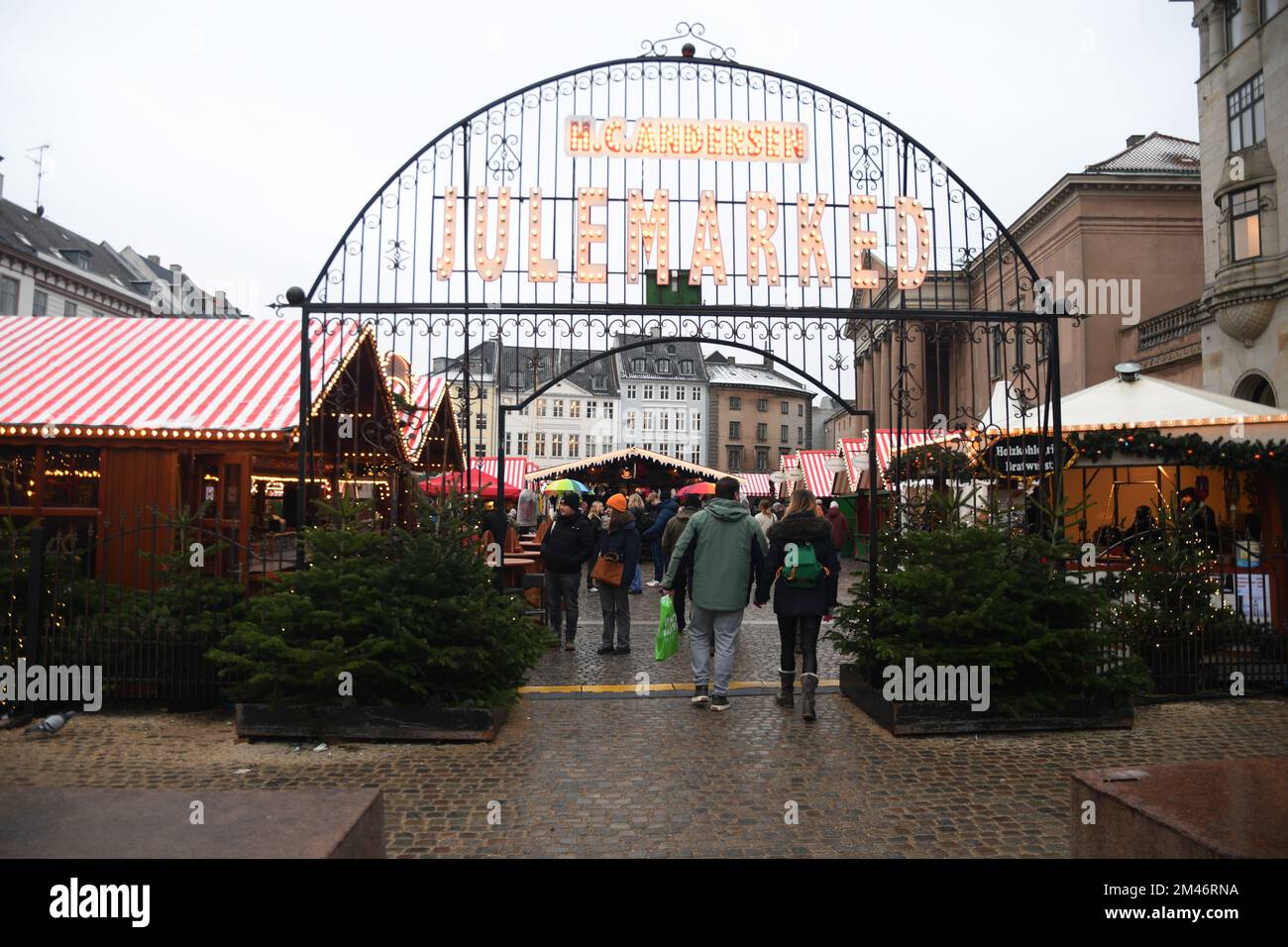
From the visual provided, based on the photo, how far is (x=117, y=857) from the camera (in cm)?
270

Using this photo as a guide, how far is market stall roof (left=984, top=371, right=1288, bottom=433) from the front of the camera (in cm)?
1080

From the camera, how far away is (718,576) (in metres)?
7.79

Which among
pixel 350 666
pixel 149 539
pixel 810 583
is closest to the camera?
pixel 350 666

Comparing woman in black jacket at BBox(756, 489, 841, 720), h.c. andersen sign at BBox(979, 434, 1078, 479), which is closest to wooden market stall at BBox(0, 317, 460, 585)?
woman in black jacket at BBox(756, 489, 841, 720)

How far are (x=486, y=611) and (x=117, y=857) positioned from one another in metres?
4.41

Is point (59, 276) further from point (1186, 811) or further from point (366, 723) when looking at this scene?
point (1186, 811)

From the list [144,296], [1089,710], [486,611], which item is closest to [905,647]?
[1089,710]

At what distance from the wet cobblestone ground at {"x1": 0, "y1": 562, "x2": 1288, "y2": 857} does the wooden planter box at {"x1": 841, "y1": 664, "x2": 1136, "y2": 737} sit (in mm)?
98

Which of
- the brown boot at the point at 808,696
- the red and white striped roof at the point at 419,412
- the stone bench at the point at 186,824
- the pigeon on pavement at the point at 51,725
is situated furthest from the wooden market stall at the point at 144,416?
the stone bench at the point at 186,824

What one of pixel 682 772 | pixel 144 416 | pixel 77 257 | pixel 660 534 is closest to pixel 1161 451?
pixel 682 772

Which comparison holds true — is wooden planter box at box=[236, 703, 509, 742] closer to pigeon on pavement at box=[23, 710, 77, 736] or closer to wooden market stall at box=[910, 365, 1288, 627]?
pigeon on pavement at box=[23, 710, 77, 736]

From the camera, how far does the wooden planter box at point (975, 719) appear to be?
7.00 m

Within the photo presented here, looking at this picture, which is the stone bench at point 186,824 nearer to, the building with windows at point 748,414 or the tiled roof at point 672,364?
the tiled roof at point 672,364
